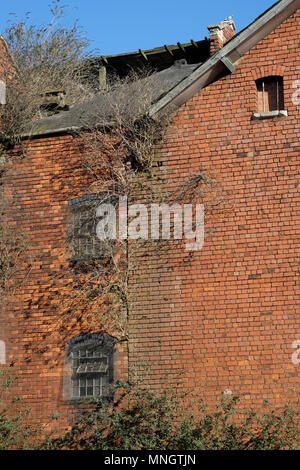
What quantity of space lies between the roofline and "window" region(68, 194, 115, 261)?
A: 248 centimetres

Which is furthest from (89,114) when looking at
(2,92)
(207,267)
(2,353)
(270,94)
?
(2,353)

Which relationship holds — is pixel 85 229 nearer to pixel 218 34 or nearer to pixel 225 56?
pixel 225 56

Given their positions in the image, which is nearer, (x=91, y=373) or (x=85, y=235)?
(x=91, y=373)

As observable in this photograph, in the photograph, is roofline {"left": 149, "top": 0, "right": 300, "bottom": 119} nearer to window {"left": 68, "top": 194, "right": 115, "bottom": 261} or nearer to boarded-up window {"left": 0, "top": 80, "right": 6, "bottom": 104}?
window {"left": 68, "top": 194, "right": 115, "bottom": 261}

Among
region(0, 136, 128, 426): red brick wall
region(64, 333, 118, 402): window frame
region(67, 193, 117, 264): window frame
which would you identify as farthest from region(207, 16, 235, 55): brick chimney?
region(64, 333, 118, 402): window frame

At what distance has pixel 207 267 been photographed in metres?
14.2

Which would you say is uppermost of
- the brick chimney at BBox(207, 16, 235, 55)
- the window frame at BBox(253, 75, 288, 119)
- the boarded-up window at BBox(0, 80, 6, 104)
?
the brick chimney at BBox(207, 16, 235, 55)

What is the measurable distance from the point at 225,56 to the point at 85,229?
16.5 ft

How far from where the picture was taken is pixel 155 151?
50.0 ft

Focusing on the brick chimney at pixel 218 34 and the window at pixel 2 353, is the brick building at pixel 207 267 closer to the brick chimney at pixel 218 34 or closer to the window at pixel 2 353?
the window at pixel 2 353

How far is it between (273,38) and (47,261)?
7.22 metres

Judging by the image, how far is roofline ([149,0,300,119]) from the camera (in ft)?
47.7

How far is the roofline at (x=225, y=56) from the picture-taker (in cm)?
Result: 1453
